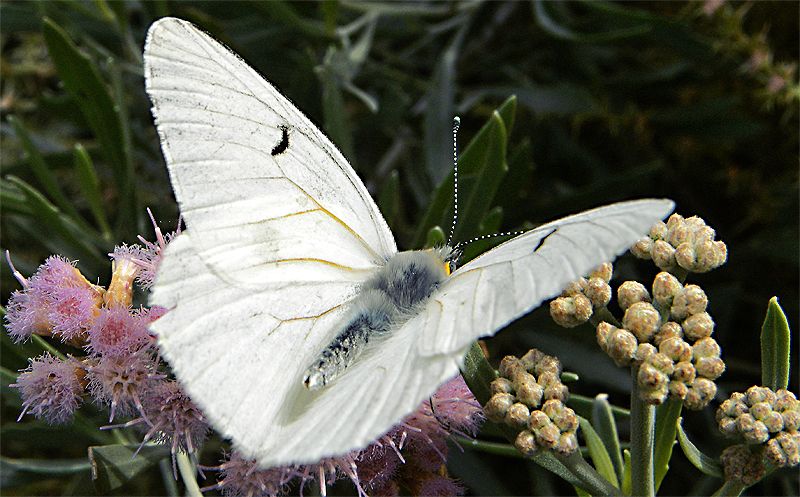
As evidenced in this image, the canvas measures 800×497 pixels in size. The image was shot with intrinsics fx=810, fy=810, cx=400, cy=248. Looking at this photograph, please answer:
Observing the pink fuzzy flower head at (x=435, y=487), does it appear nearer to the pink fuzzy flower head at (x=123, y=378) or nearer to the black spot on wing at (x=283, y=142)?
the pink fuzzy flower head at (x=123, y=378)

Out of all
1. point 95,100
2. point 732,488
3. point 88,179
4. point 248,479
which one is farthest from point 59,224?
point 732,488

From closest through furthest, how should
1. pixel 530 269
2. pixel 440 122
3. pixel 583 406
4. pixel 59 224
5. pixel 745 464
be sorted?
pixel 530 269 < pixel 745 464 < pixel 583 406 < pixel 59 224 < pixel 440 122

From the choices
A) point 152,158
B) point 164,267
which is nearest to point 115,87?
point 152,158

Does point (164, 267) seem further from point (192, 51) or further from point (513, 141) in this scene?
point (513, 141)

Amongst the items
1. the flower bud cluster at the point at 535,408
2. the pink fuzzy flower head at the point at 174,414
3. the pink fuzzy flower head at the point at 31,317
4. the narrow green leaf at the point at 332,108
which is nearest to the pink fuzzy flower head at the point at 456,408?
the flower bud cluster at the point at 535,408

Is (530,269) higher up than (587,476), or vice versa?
(530,269)

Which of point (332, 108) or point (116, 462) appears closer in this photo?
point (116, 462)

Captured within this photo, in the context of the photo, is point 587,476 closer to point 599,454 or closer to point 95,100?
point 599,454
